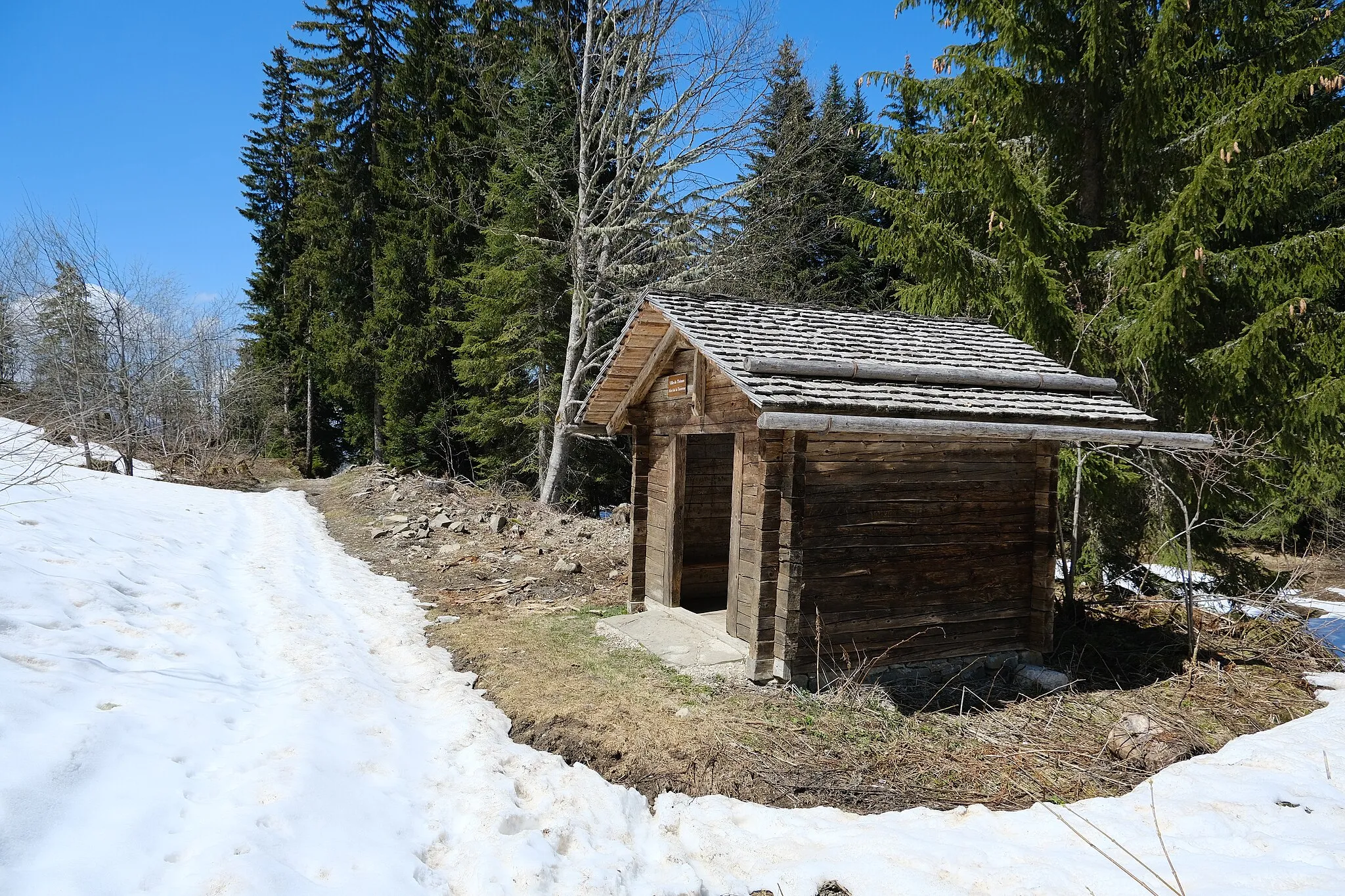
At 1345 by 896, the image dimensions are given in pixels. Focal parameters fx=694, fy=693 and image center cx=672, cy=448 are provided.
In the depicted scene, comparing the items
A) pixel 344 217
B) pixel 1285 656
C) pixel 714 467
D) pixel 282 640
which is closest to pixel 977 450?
pixel 714 467

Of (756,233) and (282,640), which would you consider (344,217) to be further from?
(282,640)

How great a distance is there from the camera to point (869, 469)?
6922 mm

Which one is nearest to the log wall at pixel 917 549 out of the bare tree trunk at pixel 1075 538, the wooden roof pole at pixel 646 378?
the bare tree trunk at pixel 1075 538

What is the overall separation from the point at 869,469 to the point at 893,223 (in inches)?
246

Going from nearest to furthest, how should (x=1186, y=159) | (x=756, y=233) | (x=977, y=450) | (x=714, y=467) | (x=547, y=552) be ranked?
(x=977, y=450) < (x=714, y=467) < (x=1186, y=159) < (x=547, y=552) < (x=756, y=233)

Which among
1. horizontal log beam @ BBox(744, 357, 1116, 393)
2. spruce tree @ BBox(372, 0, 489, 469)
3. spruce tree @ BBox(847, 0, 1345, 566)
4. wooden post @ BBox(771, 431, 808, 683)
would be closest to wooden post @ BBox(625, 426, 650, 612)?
wooden post @ BBox(771, 431, 808, 683)

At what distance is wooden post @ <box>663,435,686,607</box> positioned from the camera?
8.59 metres

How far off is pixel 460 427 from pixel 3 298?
1190 cm

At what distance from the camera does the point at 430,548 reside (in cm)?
1295

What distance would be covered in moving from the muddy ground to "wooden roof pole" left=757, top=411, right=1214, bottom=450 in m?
2.49

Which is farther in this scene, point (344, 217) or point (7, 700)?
point (344, 217)

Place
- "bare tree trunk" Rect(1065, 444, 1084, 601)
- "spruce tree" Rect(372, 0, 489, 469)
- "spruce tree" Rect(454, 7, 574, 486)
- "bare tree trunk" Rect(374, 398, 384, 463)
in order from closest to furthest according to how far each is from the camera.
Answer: "bare tree trunk" Rect(1065, 444, 1084, 601)
"spruce tree" Rect(454, 7, 574, 486)
"spruce tree" Rect(372, 0, 489, 469)
"bare tree trunk" Rect(374, 398, 384, 463)

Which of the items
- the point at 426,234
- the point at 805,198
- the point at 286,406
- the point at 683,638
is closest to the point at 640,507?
the point at 683,638

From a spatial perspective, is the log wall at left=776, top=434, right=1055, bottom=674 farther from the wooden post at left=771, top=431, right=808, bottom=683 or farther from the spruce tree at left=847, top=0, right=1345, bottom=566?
the spruce tree at left=847, top=0, right=1345, bottom=566
